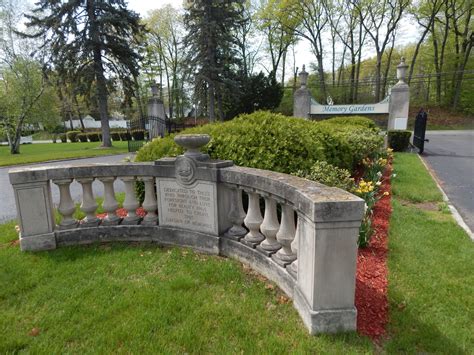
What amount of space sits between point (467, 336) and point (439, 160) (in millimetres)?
11618

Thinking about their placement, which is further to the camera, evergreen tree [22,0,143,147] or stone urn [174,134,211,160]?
evergreen tree [22,0,143,147]

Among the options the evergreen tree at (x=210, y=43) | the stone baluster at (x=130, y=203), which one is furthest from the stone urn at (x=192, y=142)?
the evergreen tree at (x=210, y=43)

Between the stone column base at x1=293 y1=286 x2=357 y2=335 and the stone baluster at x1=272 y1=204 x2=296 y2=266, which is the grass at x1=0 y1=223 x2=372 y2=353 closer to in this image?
the stone column base at x1=293 y1=286 x2=357 y2=335

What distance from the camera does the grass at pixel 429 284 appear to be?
236 cm

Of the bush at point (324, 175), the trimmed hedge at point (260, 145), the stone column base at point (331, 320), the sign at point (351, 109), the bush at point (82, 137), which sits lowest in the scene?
the stone column base at point (331, 320)

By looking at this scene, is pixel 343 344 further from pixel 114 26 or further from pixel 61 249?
pixel 114 26

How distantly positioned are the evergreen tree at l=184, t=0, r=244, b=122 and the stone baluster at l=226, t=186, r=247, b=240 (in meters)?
21.3

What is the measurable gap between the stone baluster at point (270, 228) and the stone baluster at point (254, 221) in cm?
15

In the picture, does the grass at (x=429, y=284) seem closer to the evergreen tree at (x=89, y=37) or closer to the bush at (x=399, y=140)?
the bush at (x=399, y=140)

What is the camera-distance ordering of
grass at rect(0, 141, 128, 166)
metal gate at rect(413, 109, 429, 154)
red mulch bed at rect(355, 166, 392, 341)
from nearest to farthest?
red mulch bed at rect(355, 166, 392, 341)
metal gate at rect(413, 109, 429, 154)
grass at rect(0, 141, 128, 166)

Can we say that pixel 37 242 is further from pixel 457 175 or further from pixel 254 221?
pixel 457 175

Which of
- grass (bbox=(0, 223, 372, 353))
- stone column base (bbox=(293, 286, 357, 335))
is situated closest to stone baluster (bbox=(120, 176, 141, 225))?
grass (bbox=(0, 223, 372, 353))

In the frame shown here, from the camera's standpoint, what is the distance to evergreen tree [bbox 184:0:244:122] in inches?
924

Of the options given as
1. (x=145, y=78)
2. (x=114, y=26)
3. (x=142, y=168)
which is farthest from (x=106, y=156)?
(x=145, y=78)
